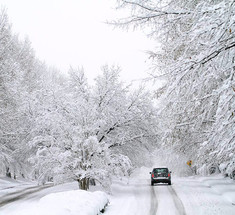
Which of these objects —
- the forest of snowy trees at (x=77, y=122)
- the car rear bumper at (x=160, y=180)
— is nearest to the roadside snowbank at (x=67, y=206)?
the forest of snowy trees at (x=77, y=122)

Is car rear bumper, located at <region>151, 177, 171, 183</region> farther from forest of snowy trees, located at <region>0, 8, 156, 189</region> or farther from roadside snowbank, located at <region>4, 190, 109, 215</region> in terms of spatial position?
roadside snowbank, located at <region>4, 190, 109, 215</region>

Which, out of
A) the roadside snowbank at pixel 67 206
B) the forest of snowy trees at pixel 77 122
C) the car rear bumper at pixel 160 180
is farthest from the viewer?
the car rear bumper at pixel 160 180

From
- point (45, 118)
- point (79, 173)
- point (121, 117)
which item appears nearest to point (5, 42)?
point (45, 118)

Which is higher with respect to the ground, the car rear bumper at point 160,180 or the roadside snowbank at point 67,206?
the car rear bumper at point 160,180

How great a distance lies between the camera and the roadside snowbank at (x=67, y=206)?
7.18 m

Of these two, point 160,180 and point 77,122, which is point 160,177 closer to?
point 160,180

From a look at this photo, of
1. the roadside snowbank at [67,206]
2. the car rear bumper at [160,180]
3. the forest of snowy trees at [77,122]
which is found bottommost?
the roadside snowbank at [67,206]

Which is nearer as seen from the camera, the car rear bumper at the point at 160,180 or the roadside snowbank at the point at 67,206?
the roadside snowbank at the point at 67,206

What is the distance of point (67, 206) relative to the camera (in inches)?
327

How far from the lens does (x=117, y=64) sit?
Answer: 19859 mm

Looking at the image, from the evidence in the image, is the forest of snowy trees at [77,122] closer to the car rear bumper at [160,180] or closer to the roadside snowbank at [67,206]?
the car rear bumper at [160,180]

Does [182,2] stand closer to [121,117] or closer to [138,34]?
[138,34]

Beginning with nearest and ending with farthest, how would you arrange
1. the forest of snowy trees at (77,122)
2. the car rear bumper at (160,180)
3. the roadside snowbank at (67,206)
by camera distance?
the roadside snowbank at (67,206) → the forest of snowy trees at (77,122) → the car rear bumper at (160,180)

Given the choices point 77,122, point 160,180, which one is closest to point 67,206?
point 77,122
